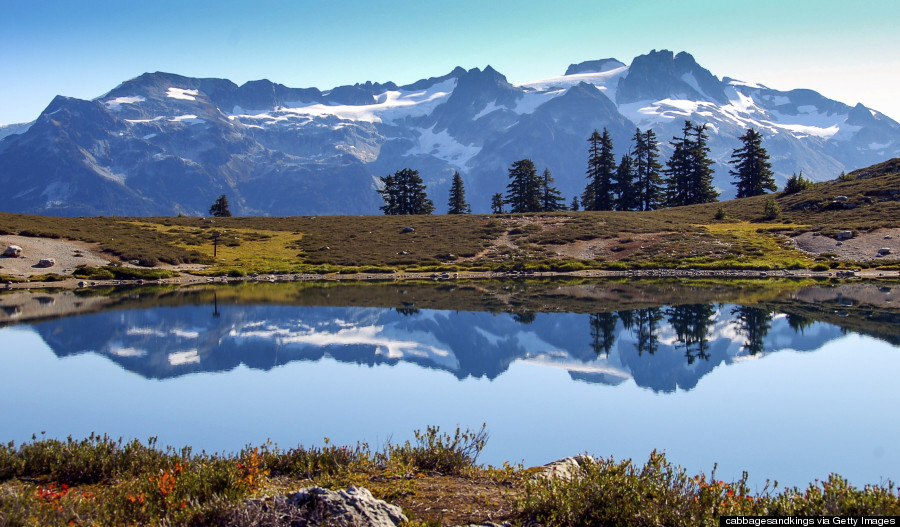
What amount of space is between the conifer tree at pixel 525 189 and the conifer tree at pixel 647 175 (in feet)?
52.2

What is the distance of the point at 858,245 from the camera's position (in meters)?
54.0

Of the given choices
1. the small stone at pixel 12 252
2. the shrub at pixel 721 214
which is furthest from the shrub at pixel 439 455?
the shrub at pixel 721 214

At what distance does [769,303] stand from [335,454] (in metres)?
29.9

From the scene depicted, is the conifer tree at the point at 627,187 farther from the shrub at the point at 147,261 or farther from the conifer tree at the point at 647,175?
the shrub at the point at 147,261

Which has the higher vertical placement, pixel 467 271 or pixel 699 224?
pixel 699 224

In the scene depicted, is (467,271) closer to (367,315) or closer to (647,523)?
(367,315)

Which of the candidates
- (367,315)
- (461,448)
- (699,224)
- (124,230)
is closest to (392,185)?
(124,230)

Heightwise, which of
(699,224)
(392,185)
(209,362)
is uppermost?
(392,185)

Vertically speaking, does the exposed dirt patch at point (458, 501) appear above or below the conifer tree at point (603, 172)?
below

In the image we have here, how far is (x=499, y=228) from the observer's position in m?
73.6

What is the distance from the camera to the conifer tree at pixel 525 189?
96438 mm

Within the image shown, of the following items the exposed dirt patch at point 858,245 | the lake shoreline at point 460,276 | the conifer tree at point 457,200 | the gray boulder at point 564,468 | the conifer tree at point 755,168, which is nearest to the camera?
the gray boulder at point 564,468

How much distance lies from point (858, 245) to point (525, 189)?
51.4 m

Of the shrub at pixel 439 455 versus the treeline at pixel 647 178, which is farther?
the treeline at pixel 647 178
